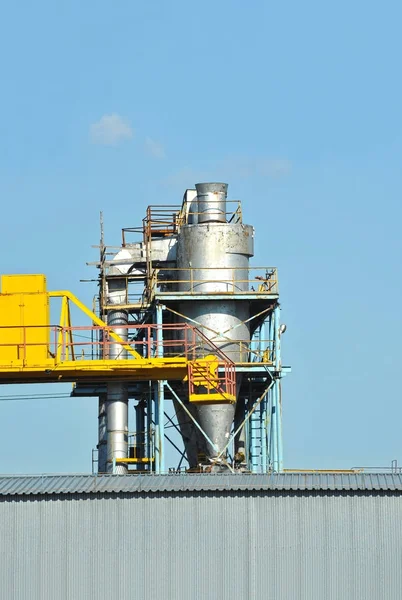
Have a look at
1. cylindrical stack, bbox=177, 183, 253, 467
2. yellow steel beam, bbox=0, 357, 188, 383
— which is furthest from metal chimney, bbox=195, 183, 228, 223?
yellow steel beam, bbox=0, 357, 188, 383

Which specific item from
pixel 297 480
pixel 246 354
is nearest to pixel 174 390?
pixel 246 354

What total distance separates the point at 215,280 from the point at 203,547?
19003mm

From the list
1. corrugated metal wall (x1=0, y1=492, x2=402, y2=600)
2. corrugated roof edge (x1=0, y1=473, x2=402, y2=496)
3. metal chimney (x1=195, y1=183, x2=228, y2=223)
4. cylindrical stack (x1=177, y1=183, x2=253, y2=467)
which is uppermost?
metal chimney (x1=195, y1=183, x2=228, y2=223)

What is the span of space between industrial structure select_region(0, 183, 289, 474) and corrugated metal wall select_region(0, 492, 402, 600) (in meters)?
10.9

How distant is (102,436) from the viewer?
66.9m

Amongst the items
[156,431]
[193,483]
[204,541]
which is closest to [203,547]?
[204,541]

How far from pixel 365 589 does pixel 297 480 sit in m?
3.64

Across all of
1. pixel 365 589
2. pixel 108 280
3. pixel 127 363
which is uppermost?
pixel 108 280

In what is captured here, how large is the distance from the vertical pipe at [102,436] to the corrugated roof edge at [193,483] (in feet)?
63.1

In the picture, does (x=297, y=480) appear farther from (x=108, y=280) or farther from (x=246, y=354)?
(x=108, y=280)

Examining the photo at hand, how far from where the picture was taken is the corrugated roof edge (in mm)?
44562

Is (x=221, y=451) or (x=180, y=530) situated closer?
(x=180, y=530)

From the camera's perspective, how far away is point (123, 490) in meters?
44.6

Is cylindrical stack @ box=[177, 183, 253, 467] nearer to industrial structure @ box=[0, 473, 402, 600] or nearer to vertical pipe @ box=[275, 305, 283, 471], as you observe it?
vertical pipe @ box=[275, 305, 283, 471]
